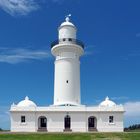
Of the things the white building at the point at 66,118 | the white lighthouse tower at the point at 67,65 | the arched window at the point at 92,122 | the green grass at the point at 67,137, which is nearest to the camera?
the green grass at the point at 67,137

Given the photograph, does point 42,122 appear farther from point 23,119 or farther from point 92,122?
point 92,122

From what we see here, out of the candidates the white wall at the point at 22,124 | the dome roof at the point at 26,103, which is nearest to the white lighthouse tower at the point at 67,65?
the dome roof at the point at 26,103

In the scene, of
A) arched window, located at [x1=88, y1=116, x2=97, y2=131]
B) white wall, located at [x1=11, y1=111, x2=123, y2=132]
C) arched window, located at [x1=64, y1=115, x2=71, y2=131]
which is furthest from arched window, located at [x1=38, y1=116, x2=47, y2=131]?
→ arched window, located at [x1=88, y1=116, x2=97, y2=131]

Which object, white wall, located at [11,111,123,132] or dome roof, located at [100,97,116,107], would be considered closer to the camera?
white wall, located at [11,111,123,132]

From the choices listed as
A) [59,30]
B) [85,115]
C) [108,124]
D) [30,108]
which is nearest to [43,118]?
[30,108]

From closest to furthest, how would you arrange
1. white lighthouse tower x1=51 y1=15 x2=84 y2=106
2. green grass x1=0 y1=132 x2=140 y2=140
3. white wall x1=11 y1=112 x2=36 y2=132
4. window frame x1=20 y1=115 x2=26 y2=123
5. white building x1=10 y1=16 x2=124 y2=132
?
green grass x1=0 y1=132 x2=140 y2=140 → white wall x1=11 y1=112 x2=36 y2=132 → white building x1=10 y1=16 x2=124 y2=132 → window frame x1=20 y1=115 x2=26 y2=123 → white lighthouse tower x1=51 y1=15 x2=84 y2=106

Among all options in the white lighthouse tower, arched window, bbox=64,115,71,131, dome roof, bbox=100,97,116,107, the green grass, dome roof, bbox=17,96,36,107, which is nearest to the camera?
the green grass

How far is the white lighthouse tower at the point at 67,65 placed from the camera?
5200 centimetres

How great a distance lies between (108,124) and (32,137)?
12.9 m

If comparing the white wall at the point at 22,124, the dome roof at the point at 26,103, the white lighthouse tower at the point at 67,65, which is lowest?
the white wall at the point at 22,124

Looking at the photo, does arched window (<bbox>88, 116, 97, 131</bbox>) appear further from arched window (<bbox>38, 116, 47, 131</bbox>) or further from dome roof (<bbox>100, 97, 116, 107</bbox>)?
arched window (<bbox>38, 116, 47, 131</bbox>)

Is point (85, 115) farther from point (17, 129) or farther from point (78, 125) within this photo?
point (17, 129)

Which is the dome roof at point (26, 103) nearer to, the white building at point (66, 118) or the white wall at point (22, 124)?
the white building at point (66, 118)

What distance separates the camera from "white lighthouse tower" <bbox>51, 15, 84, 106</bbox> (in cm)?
5200
